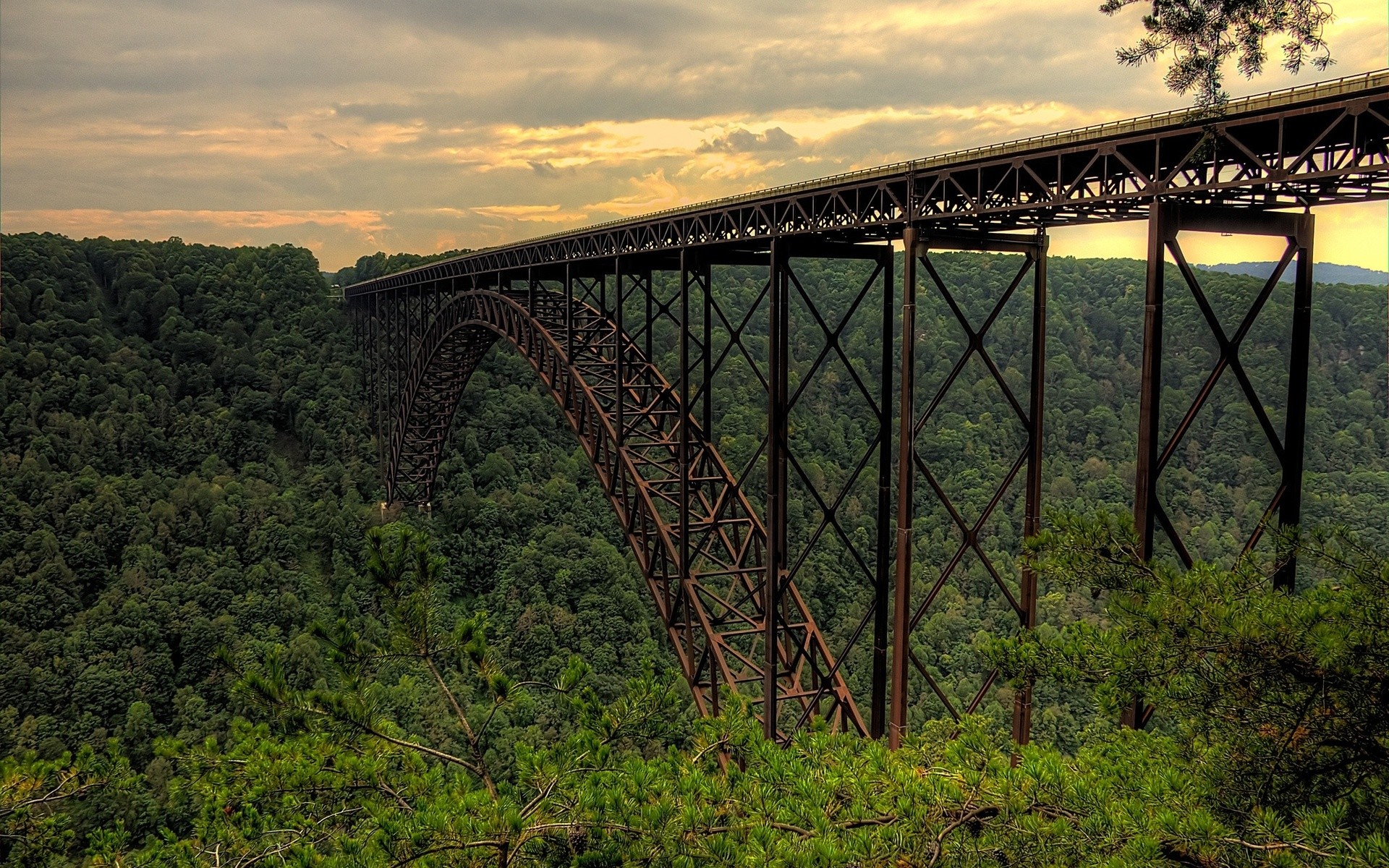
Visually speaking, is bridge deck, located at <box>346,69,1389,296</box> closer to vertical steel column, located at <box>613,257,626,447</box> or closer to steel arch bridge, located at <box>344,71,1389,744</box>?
steel arch bridge, located at <box>344,71,1389,744</box>

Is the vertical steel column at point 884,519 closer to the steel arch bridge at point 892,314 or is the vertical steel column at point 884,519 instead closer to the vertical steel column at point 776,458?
the steel arch bridge at point 892,314

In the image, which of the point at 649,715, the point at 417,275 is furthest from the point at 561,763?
the point at 417,275

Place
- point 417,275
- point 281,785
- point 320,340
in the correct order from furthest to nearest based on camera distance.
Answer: point 320,340, point 417,275, point 281,785

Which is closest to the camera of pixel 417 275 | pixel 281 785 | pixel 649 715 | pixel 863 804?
pixel 863 804

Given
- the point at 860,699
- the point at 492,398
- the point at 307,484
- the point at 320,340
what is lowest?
the point at 860,699

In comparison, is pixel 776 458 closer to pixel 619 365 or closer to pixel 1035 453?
pixel 1035 453

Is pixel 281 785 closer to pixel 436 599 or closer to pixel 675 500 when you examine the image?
pixel 436 599

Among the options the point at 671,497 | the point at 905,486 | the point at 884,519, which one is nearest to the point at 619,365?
the point at 671,497
